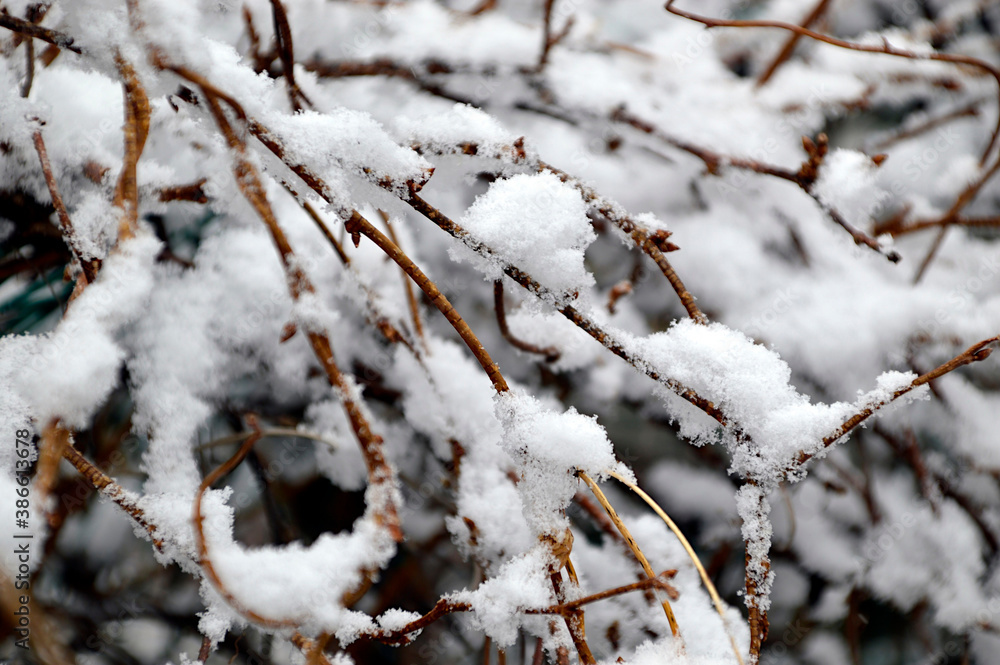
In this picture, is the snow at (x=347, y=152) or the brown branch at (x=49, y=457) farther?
the snow at (x=347, y=152)

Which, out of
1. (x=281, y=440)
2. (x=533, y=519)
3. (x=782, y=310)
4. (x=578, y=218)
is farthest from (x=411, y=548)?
(x=782, y=310)

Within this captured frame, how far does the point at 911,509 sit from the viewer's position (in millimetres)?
985

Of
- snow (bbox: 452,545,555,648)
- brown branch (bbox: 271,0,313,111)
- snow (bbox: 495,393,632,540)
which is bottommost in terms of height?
snow (bbox: 452,545,555,648)

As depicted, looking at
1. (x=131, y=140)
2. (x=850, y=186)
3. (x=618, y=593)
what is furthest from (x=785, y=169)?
(x=131, y=140)

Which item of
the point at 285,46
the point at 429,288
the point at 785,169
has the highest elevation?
the point at 285,46

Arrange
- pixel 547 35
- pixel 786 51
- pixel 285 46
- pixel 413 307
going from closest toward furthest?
pixel 285 46 < pixel 413 307 < pixel 547 35 < pixel 786 51

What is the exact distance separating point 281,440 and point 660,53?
1038 millimetres

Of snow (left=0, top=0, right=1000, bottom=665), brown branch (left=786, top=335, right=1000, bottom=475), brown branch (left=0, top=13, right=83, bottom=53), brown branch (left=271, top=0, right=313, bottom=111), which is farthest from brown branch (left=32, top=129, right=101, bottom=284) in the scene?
brown branch (left=786, top=335, right=1000, bottom=475)

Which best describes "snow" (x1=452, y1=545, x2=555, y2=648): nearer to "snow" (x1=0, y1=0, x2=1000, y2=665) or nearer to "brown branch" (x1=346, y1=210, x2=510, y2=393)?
"snow" (x1=0, y1=0, x2=1000, y2=665)

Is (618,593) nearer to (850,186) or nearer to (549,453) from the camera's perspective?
(549,453)

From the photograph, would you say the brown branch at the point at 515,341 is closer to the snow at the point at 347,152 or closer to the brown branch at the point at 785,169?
the snow at the point at 347,152

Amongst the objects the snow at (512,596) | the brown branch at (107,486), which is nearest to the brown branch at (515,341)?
the snow at (512,596)

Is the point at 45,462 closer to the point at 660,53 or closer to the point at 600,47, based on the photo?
the point at 600,47

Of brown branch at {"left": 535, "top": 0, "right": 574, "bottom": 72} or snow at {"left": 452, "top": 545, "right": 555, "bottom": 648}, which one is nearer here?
snow at {"left": 452, "top": 545, "right": 555, "bottom": 648}
